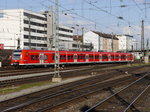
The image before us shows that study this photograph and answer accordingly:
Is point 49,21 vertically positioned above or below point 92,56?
above

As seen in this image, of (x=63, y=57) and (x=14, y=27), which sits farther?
(x=14, y=27)

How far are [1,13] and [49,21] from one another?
77.8ft

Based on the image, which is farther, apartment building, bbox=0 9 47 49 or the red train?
apartment building, bbox=0 9 47 49

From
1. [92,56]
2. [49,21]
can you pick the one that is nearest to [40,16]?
[49,21]

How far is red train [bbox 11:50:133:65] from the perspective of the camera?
37281 millimetres

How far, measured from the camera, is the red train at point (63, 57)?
37281 mm

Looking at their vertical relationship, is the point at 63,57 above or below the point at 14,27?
below

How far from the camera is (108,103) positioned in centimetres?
1273

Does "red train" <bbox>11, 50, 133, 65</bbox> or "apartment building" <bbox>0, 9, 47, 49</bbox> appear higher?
"apartment building" <bbox>0, 9, 47, 49</bbox>

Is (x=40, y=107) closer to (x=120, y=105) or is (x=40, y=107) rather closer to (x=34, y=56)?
(x=120, y=105)

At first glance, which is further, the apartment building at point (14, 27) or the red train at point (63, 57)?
the apartment building at point (14, 27)

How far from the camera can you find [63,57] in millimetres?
45406

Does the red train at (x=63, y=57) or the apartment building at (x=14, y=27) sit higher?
the apartment building at (x=14, y=27)

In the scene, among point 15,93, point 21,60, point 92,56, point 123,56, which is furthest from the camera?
point 123,56
